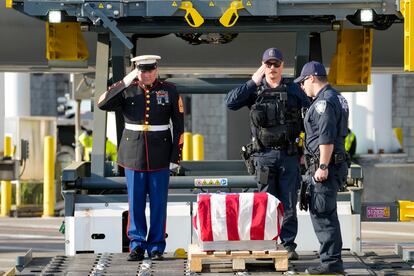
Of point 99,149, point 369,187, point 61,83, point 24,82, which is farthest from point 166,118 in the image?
point 61,83

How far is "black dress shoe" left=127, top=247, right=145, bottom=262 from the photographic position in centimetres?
870

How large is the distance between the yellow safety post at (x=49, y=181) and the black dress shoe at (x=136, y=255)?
11342 mm

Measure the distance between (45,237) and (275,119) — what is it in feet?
28.4

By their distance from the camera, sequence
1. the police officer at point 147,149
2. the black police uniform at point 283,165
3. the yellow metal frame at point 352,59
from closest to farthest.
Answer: the black police uniform at point 283,165 < the police officer at point 147,149 < the yellow metal frame at point 352,59

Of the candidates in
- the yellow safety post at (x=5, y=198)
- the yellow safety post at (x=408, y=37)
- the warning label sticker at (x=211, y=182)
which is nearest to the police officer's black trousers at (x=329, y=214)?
the yellow safety post at (x=408, y=37)

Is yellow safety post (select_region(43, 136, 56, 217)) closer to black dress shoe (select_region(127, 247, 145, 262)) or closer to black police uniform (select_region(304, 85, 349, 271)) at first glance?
black dress shoe (select_region(127, 247, 145, 262))

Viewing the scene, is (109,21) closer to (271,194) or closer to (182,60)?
(271,194)

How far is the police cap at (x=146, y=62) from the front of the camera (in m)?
8.78

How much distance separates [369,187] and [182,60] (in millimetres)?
7941

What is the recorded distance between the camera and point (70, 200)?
30.1 feet

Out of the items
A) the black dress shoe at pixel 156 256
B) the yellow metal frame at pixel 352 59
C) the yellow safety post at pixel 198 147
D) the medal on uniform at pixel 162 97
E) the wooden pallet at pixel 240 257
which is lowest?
the black dress shoe at pixel 156 256

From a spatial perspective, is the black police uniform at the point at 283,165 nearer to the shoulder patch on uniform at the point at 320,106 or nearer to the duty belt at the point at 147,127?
the duty belt at the point at 147,127

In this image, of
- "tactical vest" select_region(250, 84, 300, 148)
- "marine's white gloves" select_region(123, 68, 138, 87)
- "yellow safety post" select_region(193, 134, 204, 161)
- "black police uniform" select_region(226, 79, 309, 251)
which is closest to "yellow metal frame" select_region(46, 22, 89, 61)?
"marine's white gloves" select_region(123, 68, 138, 87)

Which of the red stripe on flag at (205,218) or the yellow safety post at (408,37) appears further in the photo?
the yellow safety post at (408,37)
